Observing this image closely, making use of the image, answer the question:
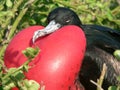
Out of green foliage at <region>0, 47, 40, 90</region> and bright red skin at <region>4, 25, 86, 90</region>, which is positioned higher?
green foliage at <region>0, 47, 40, 90</region>

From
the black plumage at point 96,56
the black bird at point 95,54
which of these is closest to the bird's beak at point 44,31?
the black bird at point 95,54

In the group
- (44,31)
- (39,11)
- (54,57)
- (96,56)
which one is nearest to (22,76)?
(54,57)

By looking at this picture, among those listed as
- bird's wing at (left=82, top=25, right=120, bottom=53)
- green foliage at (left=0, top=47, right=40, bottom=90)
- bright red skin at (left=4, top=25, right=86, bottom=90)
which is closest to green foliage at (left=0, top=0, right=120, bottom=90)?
bird's wing at (left=82, top=25, right=120, bottom=53)

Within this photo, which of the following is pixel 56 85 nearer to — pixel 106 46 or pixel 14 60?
pixel 14 60

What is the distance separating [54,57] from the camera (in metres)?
1.83

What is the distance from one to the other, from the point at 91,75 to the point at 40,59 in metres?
0.57

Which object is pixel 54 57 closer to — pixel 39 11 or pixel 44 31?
pixel 44 31

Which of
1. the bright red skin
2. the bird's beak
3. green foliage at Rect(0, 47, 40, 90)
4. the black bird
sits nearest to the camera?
green foliage at Rect(0, 47, 40, 90)

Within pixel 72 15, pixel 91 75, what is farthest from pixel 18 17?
pixel 91 75

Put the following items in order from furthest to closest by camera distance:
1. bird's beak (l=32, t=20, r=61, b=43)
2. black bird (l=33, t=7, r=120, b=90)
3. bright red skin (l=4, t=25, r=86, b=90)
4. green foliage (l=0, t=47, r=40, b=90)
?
black bird (l=33, t=7, r=120, b=90) < bird's beak (l=32, t=20, r=61, b=43) < bright red skin (l=4, t=25, r=86, b=90) < green foliage (l=0, t=47, r=40, b=90)

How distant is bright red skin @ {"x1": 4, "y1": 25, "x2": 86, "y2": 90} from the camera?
69.9 inches

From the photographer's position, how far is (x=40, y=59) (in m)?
1.82

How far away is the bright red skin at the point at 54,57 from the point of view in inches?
69.9

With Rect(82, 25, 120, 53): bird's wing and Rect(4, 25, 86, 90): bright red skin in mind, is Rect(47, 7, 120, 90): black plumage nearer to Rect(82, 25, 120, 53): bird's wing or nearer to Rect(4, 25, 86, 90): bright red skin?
Rect(82, 25, 120, 53): bird's wing
